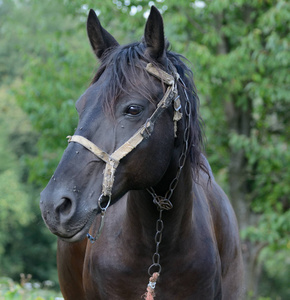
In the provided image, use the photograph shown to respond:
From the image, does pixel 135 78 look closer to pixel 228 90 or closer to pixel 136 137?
pixel 136 137

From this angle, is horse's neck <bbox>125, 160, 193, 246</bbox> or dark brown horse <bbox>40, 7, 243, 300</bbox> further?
horse's neck <bbox>125, 160, 193, 246</bbox>

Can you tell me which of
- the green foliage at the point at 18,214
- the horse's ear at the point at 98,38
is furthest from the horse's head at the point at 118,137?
the green foliage at the point at 18,214

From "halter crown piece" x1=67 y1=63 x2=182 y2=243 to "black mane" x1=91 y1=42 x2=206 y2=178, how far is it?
0.08 metres

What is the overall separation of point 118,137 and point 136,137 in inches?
3.8

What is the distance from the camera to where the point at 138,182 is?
2789mm

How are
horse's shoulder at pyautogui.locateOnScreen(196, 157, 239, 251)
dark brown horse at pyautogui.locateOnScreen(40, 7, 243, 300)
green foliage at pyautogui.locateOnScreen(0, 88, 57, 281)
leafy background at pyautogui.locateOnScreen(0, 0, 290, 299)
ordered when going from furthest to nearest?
green foliage at pyautogui.locateOnScreen(0, 88, 57, 281), leafy background at pyautogui.locateOnScreen(0, 0, 290, 299), horse's shoulder at pyautogui.locateOnScreen(196, 157, 239, 251), dark brown horse at pyautogui.locateOnScreen(40, 7, 243, 300)

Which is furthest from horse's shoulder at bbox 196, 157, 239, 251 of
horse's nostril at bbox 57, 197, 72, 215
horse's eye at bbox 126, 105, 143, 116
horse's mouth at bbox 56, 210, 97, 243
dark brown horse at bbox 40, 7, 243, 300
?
horse's nostril at bbox 57, 197, 72, 215

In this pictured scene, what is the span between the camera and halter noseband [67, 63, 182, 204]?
2.62 meters

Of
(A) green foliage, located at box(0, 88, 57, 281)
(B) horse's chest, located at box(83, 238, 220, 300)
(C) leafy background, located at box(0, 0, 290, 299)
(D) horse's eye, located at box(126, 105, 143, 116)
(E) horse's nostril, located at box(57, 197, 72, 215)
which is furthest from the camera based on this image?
(A) green foliage, located at box(0, 88, 57, 281)

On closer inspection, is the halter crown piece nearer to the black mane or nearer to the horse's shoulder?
the black mane

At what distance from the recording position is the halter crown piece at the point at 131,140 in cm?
262

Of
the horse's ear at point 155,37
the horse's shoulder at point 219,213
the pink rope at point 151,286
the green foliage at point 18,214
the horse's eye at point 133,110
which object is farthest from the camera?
the green foliage at point 18,214

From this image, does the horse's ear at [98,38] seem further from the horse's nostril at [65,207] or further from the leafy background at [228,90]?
the leafy background at [228,90]

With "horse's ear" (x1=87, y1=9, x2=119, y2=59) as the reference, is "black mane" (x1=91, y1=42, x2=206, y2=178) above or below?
below
